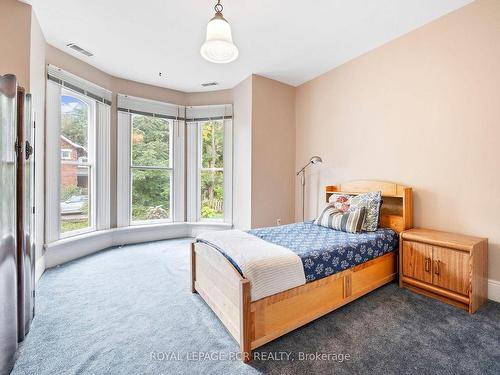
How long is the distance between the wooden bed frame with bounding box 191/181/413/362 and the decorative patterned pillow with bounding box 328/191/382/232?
23 cm

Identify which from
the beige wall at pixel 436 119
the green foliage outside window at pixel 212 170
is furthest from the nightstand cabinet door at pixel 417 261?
the green foliage outside window at pixel 212 170

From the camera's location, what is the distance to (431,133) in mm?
2443

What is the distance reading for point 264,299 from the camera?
4.97 ft

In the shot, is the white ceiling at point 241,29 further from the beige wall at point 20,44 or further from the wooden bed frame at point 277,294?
the wooden bed frame at point 277,294

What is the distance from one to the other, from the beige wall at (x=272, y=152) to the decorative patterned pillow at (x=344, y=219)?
1.21m

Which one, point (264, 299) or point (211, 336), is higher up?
point (264, 299)

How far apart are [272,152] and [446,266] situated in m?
2.57

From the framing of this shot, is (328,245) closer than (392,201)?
Yes

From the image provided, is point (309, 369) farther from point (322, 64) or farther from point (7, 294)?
point (322, 64)

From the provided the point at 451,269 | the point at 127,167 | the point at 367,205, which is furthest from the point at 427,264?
the point at 127,167

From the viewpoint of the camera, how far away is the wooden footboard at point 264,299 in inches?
57.9

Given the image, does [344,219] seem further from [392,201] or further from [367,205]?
[392,201]

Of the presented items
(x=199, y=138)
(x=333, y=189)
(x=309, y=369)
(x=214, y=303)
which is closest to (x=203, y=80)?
(x=199, y=138)

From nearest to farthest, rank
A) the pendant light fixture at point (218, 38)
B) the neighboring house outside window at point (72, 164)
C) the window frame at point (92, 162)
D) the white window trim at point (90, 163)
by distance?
the pendant light fixture at point (218, 38), the white window trim at point (90, 163), the neighboring house outside window at point (72, 164), the window frame at point (92, 162)
